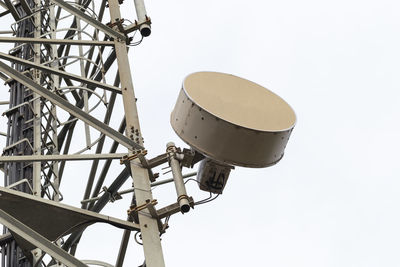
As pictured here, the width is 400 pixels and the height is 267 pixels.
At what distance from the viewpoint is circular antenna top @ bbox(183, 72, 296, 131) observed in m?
9.84

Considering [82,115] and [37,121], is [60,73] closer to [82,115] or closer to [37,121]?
[82,115]

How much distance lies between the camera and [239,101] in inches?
404

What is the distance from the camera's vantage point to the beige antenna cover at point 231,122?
9656 millimetres

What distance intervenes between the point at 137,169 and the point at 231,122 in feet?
3.62

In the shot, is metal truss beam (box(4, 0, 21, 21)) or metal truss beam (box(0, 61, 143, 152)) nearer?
metal truss beam (box(0, 61, 143, 152))

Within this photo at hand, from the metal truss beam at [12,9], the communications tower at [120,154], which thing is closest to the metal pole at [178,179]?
the communications tower at [120,154]

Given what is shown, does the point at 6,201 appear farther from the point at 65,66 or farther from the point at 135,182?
the point at 65,66

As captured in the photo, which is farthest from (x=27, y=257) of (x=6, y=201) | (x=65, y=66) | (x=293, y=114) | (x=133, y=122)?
(x=65, y=66)

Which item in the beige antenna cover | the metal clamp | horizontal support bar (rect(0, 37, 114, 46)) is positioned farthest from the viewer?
horizontal support bar (rect(0, 37, 114, 46))

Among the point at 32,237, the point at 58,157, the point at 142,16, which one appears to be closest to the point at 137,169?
the point at 58,157

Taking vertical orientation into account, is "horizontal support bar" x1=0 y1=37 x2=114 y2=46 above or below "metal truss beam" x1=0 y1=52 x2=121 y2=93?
above

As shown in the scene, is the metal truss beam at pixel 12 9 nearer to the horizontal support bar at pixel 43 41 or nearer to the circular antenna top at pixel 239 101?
the horizontal support bar at pixel 43 41

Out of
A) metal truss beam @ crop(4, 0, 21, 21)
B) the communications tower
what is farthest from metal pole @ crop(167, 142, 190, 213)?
metal truss beam @ crop(4, 0, 21, 21)

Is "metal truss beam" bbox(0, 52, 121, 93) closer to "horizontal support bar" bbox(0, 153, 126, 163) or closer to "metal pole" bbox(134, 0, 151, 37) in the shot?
"metal pole" bbox(134, 0, 151, 37)
